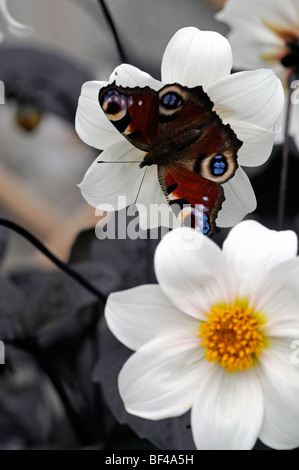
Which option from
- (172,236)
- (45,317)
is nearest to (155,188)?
(172,236)

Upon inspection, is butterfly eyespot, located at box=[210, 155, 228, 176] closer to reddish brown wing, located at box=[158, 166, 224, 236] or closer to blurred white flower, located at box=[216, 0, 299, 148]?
reddish brown wing, located at box=[158, 166, 224, 236]

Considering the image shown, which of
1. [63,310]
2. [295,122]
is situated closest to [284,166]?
[295,122]

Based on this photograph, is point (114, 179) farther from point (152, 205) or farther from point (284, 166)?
point (284, 166)

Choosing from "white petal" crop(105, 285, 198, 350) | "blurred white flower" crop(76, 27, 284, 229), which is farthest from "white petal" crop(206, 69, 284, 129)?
"white petal" crop(105, 285, 198, 350)

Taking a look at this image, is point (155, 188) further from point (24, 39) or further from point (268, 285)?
point (24, 39)

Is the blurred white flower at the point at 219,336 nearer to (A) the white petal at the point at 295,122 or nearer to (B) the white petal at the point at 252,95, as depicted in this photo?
(B) the white petal at the point at 252,95

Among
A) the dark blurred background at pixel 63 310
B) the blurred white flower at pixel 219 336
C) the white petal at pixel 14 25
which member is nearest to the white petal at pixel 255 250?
the blurred white flower at pixel 219 336
